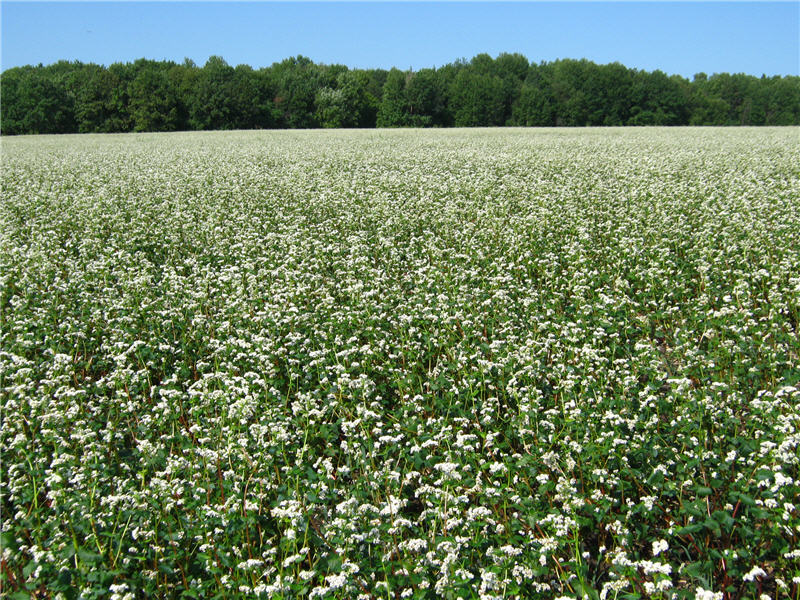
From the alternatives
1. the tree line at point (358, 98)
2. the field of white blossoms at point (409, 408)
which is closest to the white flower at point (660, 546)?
the field of white blossoms at point (409, 408)

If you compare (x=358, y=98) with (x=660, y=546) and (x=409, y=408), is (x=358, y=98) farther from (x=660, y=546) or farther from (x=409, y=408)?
(x=660, y=546)

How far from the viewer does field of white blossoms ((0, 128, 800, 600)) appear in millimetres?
3609

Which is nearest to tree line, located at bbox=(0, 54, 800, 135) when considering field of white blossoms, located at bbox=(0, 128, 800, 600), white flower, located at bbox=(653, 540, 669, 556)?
field of white blossoms, located at bbox=(0, 128, 800, 600)

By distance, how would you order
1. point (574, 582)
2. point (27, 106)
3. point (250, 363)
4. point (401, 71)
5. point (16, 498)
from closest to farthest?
point (574, 582) < point (16, 498) < point (250, 363) < point (27, 106) < point (401, 71)

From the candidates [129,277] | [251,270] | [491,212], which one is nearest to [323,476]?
[251,270]

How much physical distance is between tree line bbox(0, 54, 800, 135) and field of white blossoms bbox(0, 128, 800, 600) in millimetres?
71114

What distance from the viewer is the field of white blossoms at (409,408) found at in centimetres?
361

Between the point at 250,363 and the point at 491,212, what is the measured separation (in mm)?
7054

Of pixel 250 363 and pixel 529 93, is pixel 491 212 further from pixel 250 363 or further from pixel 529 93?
pixel 529 93

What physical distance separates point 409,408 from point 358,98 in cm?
8319

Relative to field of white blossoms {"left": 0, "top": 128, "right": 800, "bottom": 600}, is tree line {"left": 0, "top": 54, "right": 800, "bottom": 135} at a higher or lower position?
higher

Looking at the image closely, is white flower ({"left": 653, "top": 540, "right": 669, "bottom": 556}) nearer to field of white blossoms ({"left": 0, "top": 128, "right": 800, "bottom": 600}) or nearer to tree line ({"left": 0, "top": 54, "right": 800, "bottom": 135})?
field of white blossoms ({"left": 0, "top": 128, "right": 800, "bottom": 600})

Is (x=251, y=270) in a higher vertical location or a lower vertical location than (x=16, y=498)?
higher

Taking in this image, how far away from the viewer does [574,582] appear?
3.30 meters
